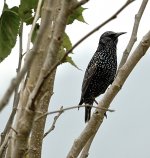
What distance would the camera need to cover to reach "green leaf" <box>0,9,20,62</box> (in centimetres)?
171

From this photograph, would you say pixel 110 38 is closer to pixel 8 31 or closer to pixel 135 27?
pixel 135 27

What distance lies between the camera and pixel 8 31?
172 cm

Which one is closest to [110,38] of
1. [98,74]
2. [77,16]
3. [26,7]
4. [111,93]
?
[98,74]

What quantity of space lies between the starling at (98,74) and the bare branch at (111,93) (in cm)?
359

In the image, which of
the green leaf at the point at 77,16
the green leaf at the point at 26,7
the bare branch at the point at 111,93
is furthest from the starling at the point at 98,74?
the green leaf at the point at 26,7

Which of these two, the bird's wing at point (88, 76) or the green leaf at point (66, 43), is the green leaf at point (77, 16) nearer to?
the green leaf at point (66, 43)

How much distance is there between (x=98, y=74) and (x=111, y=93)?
3.66 m

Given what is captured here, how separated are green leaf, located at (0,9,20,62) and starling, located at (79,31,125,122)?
13.2ft

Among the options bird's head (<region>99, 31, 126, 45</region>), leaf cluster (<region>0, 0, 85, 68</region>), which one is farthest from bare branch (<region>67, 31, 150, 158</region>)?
bird's head (<region>99, 31, 126, 45</region>)

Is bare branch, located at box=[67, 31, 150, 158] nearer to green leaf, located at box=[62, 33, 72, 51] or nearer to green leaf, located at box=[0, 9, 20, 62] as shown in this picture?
green leaf, located at box=[62, 33, 72, 51]

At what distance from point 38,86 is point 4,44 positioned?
0.66m

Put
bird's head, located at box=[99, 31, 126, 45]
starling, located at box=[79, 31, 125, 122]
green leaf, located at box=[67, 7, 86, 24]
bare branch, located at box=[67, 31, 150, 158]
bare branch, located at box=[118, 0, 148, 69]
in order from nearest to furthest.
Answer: green leaf, located at box=[67, 7, 86, 24], bare branch, located at box=[67, 31, 150, 158], bare branch, located at box=[118, 0, 148, 69], starling, located at box=[79, 31, 125, 122], bird's head, located at box=[99, 31, 126, 45]

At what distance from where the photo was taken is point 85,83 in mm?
5793

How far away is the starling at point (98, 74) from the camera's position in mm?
5758
